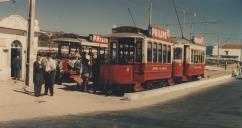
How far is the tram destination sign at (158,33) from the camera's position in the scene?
22250 mm

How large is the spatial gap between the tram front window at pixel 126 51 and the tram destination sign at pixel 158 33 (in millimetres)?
1477

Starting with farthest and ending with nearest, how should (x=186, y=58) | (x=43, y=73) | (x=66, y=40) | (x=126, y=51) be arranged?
(x=186, y=58), (x=66, y=40), (x=126, y=51), (x=43, y=73)

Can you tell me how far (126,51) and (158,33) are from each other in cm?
299

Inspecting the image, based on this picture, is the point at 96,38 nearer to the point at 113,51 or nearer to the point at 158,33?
the point at 158,33

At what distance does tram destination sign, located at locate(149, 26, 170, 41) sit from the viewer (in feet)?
73.0

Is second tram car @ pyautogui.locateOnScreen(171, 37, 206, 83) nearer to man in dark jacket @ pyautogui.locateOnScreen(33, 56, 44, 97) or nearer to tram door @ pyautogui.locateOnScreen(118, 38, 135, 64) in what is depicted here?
tram door @ pyautogui.locateOnScreen(118, 38, 135, 64)

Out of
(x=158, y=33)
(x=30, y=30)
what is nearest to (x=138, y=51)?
(x=158, y=33)

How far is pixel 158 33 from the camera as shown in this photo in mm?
23469

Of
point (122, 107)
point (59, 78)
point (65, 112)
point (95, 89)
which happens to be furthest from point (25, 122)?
point (59, 78)

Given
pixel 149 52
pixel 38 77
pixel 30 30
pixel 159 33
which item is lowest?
pixel 38 77

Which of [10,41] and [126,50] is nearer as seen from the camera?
[126,50]

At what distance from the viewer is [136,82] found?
21.1m

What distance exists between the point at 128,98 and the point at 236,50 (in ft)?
446

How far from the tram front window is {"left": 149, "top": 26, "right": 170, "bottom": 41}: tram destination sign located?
1.48 meters
